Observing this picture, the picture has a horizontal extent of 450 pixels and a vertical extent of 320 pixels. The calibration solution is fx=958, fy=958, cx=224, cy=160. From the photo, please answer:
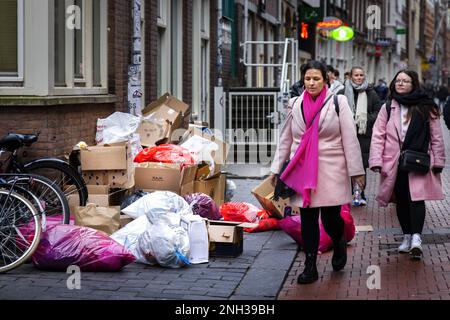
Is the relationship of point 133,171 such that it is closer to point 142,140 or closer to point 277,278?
point 142,140

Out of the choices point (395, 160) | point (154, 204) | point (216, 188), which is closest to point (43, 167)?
point (154, 204)

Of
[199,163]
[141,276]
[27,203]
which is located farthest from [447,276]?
[199,163]

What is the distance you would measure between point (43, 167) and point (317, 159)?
294 cm

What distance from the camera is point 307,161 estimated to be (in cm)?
739

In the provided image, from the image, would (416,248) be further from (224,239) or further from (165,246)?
(165,246)

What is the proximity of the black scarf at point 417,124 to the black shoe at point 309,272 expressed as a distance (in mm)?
1616

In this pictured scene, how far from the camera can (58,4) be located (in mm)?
10133

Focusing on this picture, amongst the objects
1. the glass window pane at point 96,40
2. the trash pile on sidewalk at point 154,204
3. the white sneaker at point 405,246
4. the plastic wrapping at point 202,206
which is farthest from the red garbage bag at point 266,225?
the glass window pane at point 96,40

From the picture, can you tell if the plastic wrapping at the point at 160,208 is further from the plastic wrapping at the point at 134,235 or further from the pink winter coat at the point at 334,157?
the pink winter coat at the point at 334,157

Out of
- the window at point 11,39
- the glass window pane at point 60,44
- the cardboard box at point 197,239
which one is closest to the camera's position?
the cardboard box at point 197,239

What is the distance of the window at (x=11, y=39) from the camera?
30.9 ft

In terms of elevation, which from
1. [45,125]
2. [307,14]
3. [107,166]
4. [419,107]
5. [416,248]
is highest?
[307,14]

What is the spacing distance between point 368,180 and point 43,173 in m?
8.34

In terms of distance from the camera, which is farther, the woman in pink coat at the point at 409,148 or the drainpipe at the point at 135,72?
the drainpipe at the point at 135,72
